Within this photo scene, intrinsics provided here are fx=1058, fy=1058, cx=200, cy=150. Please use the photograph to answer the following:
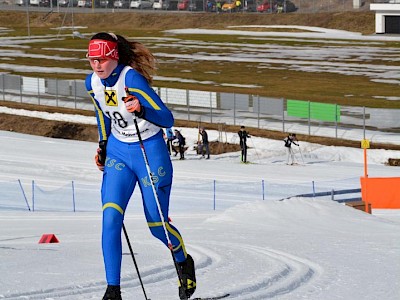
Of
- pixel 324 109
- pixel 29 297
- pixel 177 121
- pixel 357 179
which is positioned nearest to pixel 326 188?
pixel 357 179

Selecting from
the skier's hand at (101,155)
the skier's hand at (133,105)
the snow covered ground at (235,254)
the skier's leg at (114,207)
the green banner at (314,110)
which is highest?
the skier's hand at (133,105)

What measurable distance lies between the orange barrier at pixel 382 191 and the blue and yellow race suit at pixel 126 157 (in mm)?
18486

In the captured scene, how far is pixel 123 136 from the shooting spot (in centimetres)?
751

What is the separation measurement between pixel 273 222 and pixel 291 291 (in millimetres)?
8152

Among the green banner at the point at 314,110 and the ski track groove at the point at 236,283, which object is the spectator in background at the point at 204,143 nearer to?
the green banner at the point at 314,110

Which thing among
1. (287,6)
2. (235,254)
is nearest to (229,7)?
(287,6)

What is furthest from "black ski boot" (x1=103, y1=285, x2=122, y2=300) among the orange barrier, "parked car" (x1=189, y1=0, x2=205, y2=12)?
"parked car" (x1=189, y1=0, x2=205, y2=12)

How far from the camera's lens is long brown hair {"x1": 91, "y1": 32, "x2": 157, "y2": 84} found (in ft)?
24.7

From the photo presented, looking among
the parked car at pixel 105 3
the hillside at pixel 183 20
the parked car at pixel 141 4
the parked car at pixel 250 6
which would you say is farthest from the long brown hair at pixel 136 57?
the parked car at pixel 105 3

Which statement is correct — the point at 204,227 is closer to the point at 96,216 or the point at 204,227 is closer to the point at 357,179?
the point at 96,216

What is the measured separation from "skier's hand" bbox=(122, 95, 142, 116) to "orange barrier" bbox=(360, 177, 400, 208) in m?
18.7

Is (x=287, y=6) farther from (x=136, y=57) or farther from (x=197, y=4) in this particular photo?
(x=136, y=57)

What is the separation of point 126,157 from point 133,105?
0.42 m

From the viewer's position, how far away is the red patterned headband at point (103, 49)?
7398 millimetres
